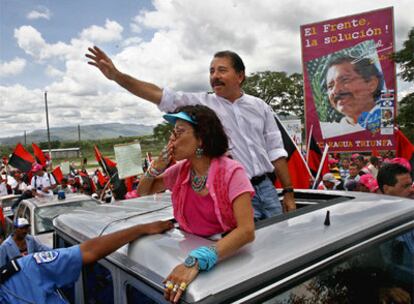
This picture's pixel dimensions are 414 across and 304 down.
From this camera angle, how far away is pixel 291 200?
233 cm

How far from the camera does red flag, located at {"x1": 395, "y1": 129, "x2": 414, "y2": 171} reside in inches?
209

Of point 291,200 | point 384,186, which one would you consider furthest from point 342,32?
point 291,200

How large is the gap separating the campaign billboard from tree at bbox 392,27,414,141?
694 mm

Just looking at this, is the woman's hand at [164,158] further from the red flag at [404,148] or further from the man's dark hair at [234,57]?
the red flag at [404,148]

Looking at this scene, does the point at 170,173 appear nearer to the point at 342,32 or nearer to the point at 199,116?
the point at 199,116

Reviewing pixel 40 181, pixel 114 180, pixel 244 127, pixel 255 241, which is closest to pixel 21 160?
pixel 40 181

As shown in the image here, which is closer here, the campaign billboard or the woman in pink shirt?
the woman in pink shirt

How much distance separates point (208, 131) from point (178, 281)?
27.2 inches

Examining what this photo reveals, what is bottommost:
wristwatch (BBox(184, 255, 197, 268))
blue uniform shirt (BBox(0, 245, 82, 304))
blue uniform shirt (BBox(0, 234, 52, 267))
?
blue uniform shirt (BBox(0, 234, 52, 267))

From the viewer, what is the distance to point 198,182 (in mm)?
1585

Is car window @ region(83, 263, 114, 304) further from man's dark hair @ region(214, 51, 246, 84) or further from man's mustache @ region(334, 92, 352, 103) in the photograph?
man's mustache @ region(334, 92, 352, 103)

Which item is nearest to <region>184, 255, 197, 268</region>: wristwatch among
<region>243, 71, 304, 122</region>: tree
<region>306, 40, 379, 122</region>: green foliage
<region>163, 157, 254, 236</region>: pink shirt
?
<region>163, 157, 254, 236</region>: pink shirt

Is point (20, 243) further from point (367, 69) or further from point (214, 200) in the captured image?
point (367, 69)

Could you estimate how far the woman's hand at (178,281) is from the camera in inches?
41.9
